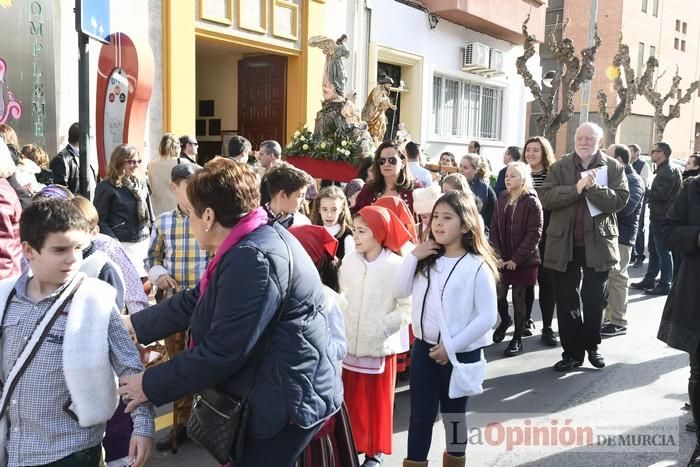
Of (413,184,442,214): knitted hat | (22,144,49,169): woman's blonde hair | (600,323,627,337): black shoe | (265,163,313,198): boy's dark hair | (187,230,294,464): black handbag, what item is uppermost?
(22,144,49,169): woman's blonde hair

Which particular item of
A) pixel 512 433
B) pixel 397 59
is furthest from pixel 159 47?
pixel 512 433

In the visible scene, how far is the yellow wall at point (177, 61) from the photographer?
418 inches

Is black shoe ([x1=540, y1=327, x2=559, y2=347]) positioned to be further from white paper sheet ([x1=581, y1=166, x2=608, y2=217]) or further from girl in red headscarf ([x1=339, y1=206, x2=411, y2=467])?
girl in red headscarf ([x1=339, y1=206, x2=411, y2=467])

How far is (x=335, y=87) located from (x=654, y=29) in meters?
35.7

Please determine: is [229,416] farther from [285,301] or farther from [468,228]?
[468,228]

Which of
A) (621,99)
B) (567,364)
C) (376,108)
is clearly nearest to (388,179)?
(567,364)

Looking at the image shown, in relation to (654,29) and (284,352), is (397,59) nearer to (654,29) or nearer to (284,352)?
(284,352)

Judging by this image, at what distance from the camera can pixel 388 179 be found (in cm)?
563

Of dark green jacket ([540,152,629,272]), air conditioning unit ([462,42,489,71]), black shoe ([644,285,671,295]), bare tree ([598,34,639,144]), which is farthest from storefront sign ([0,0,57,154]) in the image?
bare tree ([598,34,639,144])

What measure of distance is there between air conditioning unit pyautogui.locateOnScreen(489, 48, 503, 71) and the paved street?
548 inches

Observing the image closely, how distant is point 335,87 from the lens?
33.6 feet

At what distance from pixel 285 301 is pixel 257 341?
0.16m

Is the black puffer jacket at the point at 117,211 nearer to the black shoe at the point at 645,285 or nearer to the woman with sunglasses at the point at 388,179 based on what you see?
the woman with sunglasses at the point at 388,179

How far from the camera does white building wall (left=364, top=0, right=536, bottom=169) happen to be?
15.5 metres
